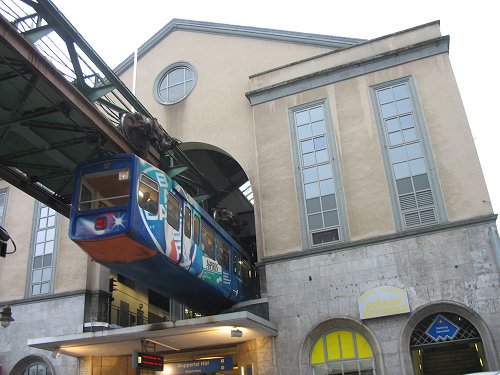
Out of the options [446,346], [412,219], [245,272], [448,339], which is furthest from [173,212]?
[446,346]

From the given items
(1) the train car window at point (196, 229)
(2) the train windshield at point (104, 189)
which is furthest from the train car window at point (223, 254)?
(2) the train windshield at point (104, 189)

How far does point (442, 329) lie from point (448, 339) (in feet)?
0.94

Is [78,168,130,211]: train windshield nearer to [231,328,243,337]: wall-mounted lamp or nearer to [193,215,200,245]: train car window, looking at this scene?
[193,215,200,245]: train car window

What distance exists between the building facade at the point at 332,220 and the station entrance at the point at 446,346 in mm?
33

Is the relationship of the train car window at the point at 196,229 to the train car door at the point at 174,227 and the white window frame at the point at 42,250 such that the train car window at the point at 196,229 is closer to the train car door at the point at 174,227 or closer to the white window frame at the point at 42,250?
the train car door at the point at 174,227

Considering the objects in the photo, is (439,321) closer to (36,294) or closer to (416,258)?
(416,258)

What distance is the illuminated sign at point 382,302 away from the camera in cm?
1391

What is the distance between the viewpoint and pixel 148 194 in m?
11.4

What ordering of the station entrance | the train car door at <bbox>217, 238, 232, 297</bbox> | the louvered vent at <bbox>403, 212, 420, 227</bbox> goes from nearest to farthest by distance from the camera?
the station entrance, the louvered vent at <bbox>403, 212, 420, 227</bbox>, the train car door at <bbox>217, 238, 232, 297</bbox>

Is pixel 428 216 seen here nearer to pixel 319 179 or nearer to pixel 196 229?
pixel 319 179

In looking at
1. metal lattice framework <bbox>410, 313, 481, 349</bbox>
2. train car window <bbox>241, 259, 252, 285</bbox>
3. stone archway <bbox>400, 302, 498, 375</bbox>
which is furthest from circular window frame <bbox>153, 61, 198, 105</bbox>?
metal lattice framework <bbox>410, 313, 481, 349</bbox>

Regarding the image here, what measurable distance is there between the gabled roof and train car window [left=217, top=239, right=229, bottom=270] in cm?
843

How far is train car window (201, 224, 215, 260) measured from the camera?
14297mm

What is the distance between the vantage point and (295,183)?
16641 millimetres
